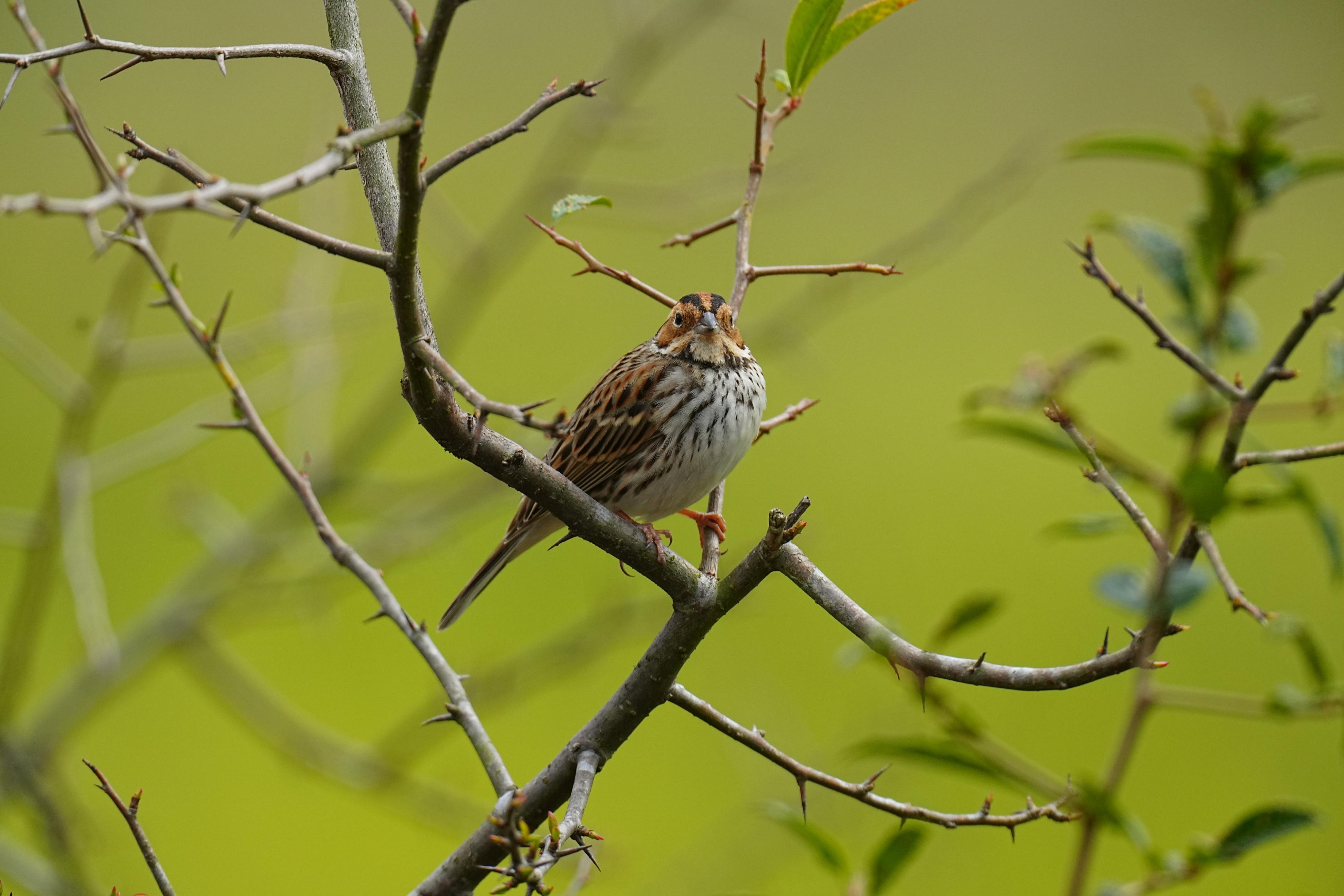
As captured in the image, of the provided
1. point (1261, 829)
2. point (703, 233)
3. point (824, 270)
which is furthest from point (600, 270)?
point (1261, 829)

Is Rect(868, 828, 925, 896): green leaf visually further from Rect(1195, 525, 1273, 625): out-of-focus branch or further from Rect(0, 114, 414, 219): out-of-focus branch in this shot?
Rect(0, 114, 414, 219): out-of-focus branch

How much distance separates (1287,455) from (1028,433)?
0.94ft

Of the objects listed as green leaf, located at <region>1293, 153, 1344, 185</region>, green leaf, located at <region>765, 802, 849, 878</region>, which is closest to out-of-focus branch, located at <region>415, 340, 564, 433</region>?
green leaf, located at <region>765, 802, 849, 878</region>

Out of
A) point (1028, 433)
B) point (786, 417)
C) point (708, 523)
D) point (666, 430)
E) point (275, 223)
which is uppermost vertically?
point (666, 430)

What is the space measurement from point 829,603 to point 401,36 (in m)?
8.12

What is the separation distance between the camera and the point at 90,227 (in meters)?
0.75

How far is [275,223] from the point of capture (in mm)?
1008

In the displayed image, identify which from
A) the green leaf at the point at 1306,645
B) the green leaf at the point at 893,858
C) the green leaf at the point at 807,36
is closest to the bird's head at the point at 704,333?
the green leaf at the point at 807,36

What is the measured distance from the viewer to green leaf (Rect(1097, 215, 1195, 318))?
1.18 meters

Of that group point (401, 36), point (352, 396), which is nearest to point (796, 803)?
point (352, 396)

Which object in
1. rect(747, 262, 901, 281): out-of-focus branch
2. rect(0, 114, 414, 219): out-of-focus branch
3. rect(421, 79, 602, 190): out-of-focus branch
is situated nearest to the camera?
rect(0, 114, 414, 219): out-of-focus branch

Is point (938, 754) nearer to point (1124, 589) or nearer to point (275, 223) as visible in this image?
point (1124, 589)

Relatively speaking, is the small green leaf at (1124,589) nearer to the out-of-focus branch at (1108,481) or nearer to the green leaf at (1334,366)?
the out-of-focus branch at (1108,481)

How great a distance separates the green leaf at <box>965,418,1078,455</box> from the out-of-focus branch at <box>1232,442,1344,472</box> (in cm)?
20
